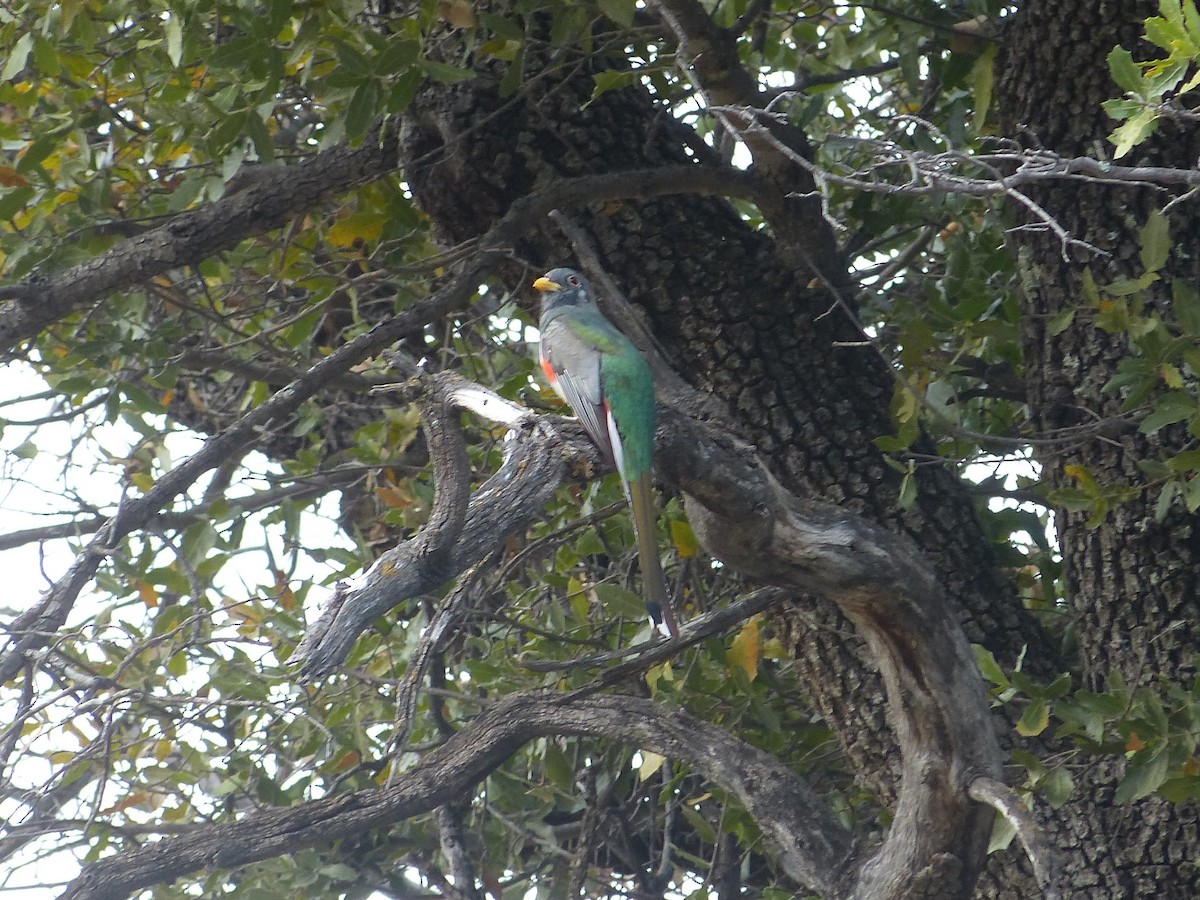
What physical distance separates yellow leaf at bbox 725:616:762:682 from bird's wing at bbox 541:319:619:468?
931mm

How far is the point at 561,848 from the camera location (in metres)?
4.64

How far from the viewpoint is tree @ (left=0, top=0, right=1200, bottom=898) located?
3031 millimetres

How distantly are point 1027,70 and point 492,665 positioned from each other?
7.71 feet

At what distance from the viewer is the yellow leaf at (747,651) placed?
3.91 metres

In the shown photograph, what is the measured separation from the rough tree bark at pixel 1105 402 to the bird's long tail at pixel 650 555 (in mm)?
1123

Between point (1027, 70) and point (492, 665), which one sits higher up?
point (1027, 70)

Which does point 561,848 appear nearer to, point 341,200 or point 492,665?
point 492,665

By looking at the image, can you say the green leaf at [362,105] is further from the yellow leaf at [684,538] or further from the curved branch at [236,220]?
the yellow leaf at [684,538]

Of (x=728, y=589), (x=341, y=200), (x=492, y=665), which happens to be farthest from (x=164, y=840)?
(x=341, y=200)

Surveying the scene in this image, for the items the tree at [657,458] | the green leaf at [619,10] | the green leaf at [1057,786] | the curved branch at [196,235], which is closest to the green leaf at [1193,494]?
the tree at [657,458]

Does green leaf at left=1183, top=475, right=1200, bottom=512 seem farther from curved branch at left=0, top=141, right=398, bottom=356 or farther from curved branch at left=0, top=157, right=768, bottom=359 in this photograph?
curved branch at left=0, top=141, right=398, bottom=356

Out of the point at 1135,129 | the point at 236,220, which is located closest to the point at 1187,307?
the point at 1135,129

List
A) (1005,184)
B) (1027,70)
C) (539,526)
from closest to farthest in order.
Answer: (1005,184) → (1027,70) → (539,526)

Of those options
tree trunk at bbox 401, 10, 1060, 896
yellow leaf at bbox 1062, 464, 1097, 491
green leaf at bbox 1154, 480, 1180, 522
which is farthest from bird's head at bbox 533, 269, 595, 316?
Answer: green leaf at bbox 1154, 480, 1180, 522
